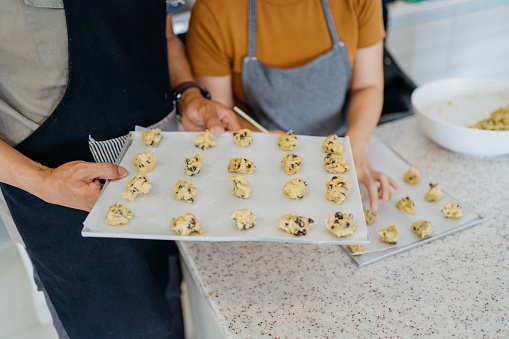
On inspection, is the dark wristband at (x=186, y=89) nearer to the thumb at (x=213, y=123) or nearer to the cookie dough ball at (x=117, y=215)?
the thumb at (x=213, y=123)

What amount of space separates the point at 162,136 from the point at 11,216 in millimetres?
472

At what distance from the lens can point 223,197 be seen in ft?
3.10

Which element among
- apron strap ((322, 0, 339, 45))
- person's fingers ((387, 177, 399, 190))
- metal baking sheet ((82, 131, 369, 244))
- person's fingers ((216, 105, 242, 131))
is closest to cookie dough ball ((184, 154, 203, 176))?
metal baking sheet ((82, 131, 369, 244))

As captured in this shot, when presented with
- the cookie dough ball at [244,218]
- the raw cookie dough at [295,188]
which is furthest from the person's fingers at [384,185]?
the cookie dough ball at [244,218]

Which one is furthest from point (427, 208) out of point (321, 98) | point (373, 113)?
point (321, 98)

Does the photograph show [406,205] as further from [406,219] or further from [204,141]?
[204,141]

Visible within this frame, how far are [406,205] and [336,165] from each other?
0.27m

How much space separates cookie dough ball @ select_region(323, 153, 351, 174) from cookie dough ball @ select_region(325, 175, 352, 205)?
5 centimetres

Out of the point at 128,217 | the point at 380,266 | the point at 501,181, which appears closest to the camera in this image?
the point at 128,217

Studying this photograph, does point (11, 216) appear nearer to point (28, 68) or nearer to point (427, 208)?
point (28, 68)

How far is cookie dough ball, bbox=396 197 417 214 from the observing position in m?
1.10

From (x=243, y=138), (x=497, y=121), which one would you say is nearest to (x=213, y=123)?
(x=243, y=138)

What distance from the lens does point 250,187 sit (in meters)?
0.95

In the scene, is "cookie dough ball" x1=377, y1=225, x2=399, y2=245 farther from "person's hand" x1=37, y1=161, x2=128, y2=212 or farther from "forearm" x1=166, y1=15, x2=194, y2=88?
"forearm" x1=166, y1=15, x2=194, y2=88
